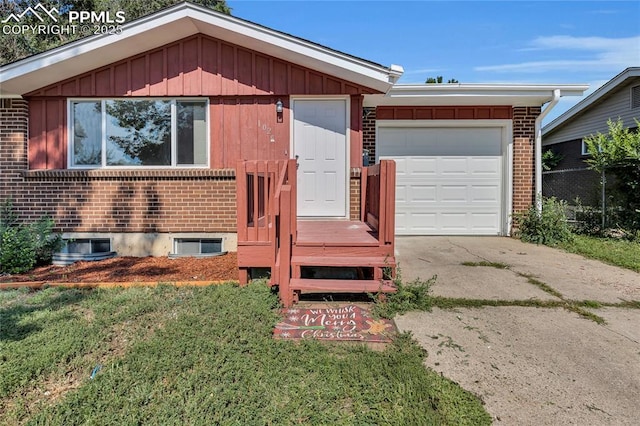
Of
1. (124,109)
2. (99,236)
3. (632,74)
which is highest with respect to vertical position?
(632,74)

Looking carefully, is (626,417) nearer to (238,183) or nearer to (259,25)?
(238,183)

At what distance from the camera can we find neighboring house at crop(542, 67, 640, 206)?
9.27 meters

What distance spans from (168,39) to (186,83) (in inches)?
28.9

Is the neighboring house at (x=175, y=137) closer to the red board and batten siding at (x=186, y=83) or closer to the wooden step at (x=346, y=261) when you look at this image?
the red board and batten siding at (x=186, y=83)

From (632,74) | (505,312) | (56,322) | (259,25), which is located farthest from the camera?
(632,74)

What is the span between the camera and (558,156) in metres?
15.7

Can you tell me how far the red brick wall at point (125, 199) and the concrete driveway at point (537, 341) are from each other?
10.8 ft

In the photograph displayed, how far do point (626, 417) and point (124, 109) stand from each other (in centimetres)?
728

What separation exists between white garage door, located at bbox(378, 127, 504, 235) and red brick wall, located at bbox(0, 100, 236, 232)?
3.60 metres

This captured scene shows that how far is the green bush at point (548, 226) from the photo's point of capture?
6.83 m

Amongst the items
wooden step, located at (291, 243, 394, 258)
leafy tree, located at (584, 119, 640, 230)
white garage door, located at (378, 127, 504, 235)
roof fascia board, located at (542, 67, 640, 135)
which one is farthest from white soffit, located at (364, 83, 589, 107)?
roof fascia board, located at (542, 67, 640, 135)

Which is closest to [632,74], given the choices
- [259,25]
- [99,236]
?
[259,25]

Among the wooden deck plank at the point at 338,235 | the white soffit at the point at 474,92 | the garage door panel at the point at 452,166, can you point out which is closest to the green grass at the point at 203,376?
the wooden deck plank at the point at 338,235

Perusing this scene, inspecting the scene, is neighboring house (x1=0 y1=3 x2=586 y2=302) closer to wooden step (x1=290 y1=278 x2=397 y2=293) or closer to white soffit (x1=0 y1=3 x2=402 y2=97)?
white soffit (x1=0 y1=3 x2=402 y2=97)
